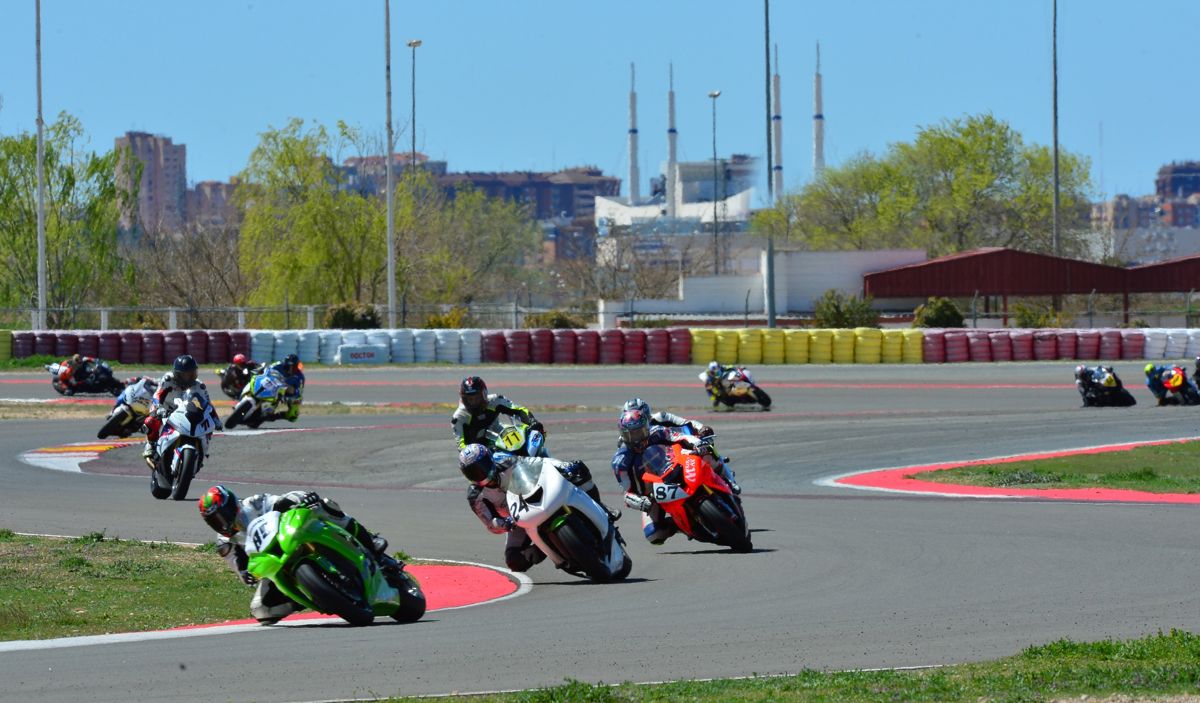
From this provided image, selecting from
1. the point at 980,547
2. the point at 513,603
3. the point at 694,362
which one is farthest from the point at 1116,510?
the point at 694,362

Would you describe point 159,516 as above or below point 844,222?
below

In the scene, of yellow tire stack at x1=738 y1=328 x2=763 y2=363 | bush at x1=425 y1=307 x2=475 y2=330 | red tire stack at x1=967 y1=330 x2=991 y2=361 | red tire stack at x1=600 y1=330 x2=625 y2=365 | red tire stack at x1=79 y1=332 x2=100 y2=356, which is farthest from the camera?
bush at x1=425 y1=307 x2=475 y2=330

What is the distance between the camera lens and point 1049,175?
3477 inches

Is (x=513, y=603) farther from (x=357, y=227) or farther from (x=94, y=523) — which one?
(x=357, y=227)

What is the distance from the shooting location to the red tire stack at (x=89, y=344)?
46.6m

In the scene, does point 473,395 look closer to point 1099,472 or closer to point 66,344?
point 1099,472

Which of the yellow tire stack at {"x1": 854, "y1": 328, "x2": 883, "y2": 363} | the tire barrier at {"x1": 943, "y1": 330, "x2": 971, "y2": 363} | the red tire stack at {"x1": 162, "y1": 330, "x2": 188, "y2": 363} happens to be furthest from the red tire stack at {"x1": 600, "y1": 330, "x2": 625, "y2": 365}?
the red tire stack at {"x1": 162, "y1": 330, "x2": 188, "y2": 363}

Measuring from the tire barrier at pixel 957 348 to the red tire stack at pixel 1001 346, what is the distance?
687mm


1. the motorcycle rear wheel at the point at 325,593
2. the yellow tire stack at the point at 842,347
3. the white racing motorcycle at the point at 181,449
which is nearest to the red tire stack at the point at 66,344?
the yellow tire stack at the point at 842,347

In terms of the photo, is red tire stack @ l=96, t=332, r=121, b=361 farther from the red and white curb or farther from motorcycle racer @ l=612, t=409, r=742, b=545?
motorcycle racer @ l=612, t=409, r=742, b=545

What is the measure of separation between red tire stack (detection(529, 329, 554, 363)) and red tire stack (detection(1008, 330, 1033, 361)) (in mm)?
12664

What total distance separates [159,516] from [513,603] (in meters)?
7.31

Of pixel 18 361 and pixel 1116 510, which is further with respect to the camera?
pixel 18 361

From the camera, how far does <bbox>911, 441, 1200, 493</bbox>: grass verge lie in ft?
65.7
